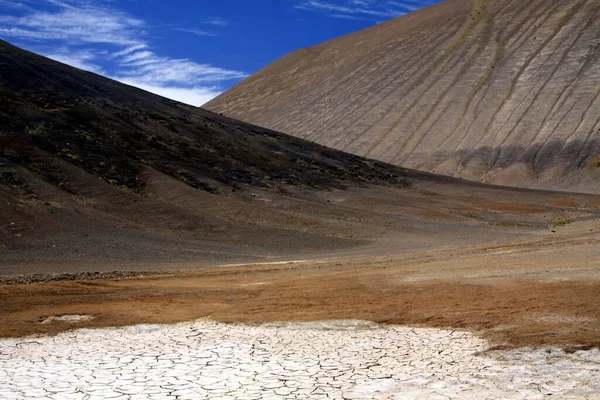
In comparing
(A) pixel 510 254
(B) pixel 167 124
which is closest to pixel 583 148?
(B) pixel 167 124

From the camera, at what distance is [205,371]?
10094 mm

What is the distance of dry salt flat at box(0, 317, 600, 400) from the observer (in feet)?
28.5

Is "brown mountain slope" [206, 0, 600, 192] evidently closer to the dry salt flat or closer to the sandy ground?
the sandy ground

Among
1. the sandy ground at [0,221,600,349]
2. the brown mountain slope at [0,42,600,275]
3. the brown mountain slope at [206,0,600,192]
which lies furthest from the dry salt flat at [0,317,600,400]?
the brown mountain slope at [206,0,600,192]

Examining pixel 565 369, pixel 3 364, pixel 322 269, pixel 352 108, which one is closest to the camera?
pixel 565 369

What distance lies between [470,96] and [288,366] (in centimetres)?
7597

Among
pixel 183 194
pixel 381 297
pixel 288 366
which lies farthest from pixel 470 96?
pixel 288 366

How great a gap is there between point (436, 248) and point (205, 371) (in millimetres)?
20463

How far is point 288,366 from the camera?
10.2 meters

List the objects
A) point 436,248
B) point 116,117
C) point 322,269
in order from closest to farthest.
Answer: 1. point 322,269
2. point 436,248
3. point 116,117

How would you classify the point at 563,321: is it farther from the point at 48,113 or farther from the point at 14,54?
the point at 14,54

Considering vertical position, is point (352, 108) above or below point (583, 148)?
above

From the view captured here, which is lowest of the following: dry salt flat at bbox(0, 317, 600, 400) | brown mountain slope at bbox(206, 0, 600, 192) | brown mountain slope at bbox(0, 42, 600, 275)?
dry salt flat at bbox(0, 317, 600, 400)

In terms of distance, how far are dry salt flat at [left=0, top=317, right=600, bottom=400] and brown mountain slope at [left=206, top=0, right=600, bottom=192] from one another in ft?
178
